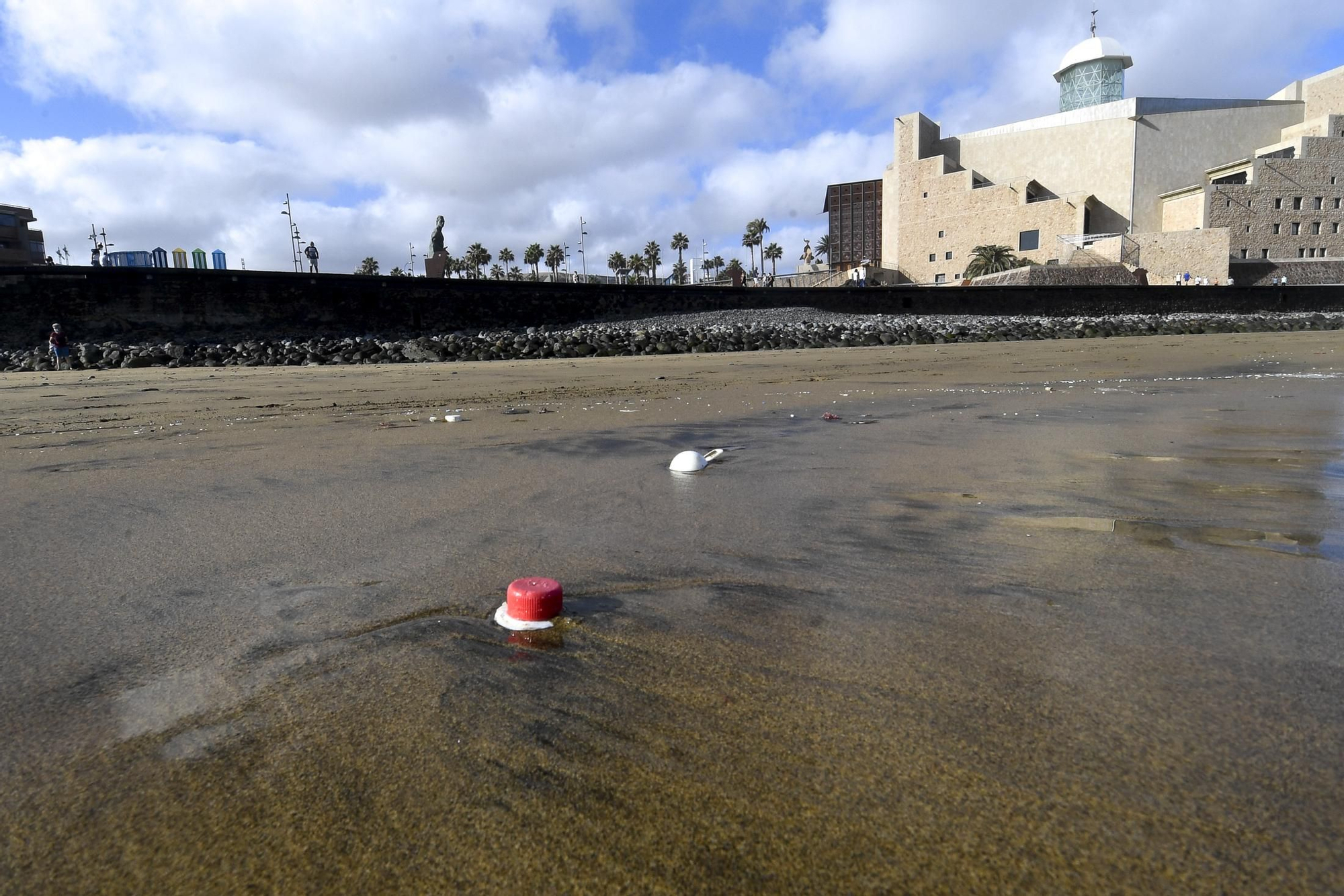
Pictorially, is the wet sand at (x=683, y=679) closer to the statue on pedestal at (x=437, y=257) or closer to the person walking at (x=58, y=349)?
the person walking at (x=58, y=349)

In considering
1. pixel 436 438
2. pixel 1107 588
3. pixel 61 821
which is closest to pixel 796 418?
pixel 436 438

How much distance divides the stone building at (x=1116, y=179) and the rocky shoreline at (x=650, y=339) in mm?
28295

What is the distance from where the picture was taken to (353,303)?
2277 cm

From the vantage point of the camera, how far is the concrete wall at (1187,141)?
57938 millimetres

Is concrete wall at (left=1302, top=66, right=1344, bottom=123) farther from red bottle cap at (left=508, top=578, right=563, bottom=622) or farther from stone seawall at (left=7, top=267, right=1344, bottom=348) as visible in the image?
red bottle cap at (left=508, top=578, right=563, bottom=622)

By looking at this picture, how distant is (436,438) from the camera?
5309 mm

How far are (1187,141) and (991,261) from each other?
Answer: 19.8 metres

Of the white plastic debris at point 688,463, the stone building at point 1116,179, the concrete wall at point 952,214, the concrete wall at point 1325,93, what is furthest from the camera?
the concrete wall at point 1325,93

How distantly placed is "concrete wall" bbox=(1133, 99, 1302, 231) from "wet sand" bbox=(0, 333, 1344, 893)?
66376 millimetres

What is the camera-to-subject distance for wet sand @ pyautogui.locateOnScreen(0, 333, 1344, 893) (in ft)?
3.80

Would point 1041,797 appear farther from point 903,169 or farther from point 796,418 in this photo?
point 903,169

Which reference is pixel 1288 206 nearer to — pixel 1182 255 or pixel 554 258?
pixel 1182 255

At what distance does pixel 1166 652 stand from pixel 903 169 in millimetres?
69101

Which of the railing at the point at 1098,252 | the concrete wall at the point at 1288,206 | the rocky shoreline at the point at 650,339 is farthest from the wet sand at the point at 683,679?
the concrete wall at the point at 1288,206
